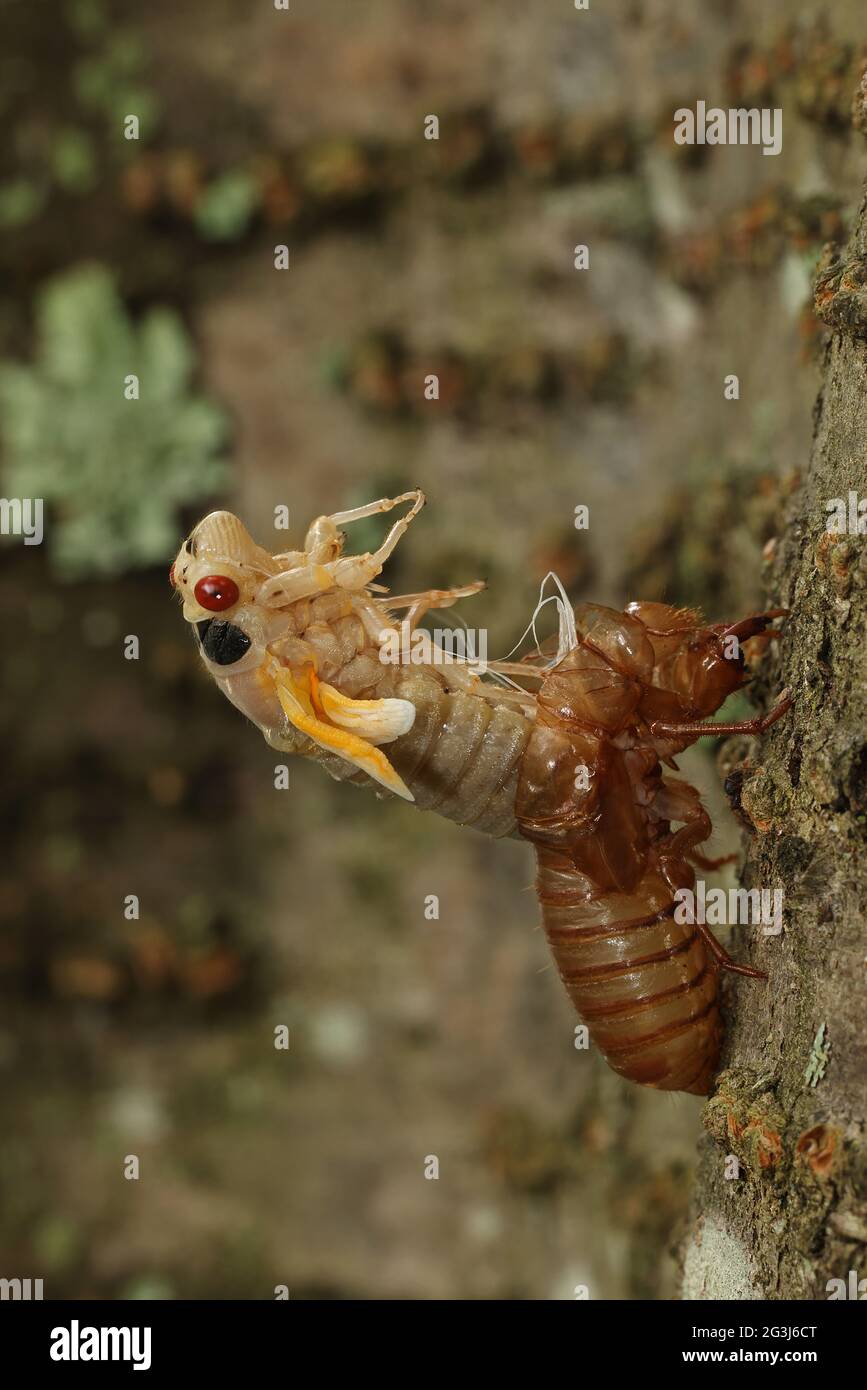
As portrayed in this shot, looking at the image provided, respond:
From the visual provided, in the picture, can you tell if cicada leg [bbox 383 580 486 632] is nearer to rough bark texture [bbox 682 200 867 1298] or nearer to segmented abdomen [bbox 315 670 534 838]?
segmented abdomen [bbox 315 670 534 838]

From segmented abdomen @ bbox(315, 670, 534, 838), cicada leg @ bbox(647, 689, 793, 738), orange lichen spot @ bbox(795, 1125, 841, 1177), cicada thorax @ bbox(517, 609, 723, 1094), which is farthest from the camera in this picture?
segmented abdomen @ bbox(315, 670, 534, 838)

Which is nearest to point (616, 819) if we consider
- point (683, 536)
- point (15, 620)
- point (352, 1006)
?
point (683, 536)

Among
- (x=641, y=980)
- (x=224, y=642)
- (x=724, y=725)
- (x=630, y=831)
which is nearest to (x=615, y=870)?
(x=630, y=831)

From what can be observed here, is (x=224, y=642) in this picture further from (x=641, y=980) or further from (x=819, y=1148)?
(x=819, y=1148)

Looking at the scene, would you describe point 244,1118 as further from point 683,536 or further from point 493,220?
point 493,220

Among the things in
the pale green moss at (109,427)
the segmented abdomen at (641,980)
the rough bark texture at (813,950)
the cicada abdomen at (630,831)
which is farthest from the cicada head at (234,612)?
the pale green moss at (109,427)

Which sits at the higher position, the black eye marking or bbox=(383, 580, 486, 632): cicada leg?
bbox=(383, 580, 486, 632): cicada leg

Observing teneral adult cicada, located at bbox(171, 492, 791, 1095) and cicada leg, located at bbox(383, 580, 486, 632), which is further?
cicada leg, located at bbox(383, 580, 486, 632)

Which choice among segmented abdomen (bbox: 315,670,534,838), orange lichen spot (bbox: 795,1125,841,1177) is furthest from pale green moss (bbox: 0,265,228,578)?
orange lichen spot (bbox: 795,1125,841,1177)
